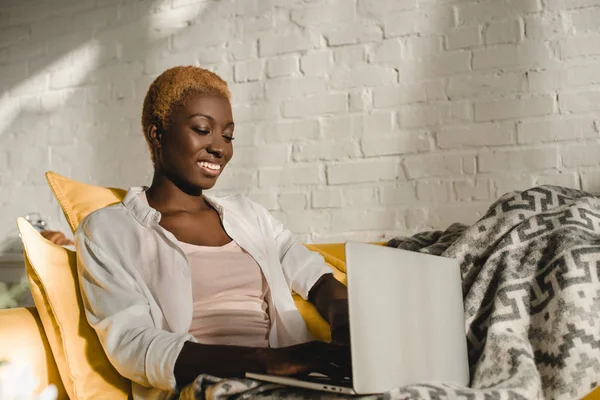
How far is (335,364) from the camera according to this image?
3.08ft

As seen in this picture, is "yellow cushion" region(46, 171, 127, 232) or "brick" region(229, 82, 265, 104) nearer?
"yellow cushion" region(46, 171, 127, 232)

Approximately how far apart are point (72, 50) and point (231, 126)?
1390mm

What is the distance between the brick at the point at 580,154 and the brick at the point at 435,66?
388mm

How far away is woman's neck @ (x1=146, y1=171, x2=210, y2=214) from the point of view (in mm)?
1480

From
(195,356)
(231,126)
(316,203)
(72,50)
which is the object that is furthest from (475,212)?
(72,50)

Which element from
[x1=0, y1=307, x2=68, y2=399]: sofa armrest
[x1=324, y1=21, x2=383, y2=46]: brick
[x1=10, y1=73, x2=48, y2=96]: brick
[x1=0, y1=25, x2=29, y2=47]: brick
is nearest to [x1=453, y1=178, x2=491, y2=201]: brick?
[x1=324, y1=21, x2=383, y2=46]: brick

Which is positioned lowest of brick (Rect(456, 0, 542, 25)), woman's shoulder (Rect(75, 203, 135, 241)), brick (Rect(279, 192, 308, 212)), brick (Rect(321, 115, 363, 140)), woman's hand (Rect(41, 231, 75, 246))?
woman's hand (Rect(41, 231, 75, 246))

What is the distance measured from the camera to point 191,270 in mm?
1344

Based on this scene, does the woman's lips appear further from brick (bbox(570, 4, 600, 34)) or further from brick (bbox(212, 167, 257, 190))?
brick (bbox(570, 4, 600, 34))

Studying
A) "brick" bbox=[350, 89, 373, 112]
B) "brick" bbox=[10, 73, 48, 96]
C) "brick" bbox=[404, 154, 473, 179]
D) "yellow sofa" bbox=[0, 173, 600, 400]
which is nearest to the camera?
"yellow sofa" bbox=[0, 173, 600, 400]

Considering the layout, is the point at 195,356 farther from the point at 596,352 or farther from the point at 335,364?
the point at 596,352

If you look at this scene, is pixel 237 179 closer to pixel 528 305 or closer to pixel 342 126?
pixel 342 126

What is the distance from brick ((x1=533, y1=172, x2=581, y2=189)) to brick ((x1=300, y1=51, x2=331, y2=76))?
766 mm

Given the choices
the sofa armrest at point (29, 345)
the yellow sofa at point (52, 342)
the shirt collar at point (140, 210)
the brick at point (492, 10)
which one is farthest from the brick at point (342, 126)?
the sofa armrest at point (29, 345)
